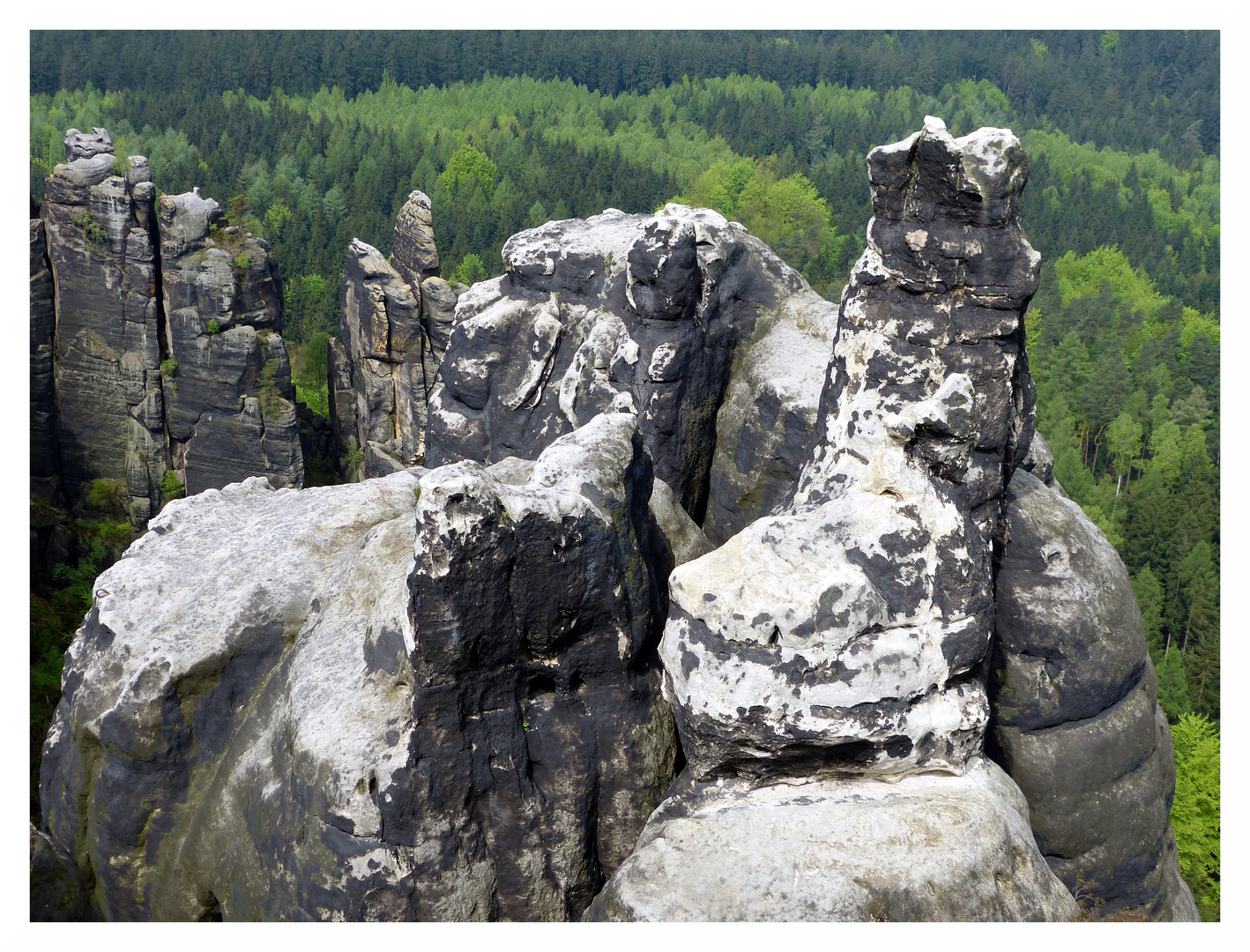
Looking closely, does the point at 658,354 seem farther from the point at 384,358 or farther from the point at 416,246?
the point at 416,246

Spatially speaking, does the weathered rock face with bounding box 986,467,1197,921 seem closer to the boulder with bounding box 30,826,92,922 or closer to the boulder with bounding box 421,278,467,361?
the boulder with bounding box 30,826,92,922

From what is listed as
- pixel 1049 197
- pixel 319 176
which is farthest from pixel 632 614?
pixel 1049 197

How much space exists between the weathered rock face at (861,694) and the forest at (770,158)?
42.2 m

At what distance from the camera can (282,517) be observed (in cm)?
1256

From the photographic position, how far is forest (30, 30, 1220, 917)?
76.4 m

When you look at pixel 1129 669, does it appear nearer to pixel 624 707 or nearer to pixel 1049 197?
pixel 624 707

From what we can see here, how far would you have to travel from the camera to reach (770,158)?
130000mm

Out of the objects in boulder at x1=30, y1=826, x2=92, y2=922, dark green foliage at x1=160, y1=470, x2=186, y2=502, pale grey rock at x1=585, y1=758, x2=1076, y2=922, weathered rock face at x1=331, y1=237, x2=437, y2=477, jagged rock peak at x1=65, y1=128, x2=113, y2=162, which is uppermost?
jagged rock peak at x1=65, y1=128, x2=113, y2=162

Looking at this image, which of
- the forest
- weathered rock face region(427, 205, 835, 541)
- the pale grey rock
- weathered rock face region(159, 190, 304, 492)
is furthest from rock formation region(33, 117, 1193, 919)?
weathered rock face region(159, 190, 304, 492)

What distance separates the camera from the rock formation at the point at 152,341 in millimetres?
56000

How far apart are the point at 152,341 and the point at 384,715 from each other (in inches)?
2161

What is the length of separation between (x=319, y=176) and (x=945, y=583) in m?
113

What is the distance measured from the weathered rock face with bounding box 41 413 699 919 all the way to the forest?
3855 centimetres

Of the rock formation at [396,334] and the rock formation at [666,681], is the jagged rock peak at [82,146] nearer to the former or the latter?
the rock formation at [396,334]
